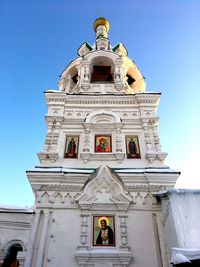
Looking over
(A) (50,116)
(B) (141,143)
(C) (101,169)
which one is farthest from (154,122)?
(A) (50,116)

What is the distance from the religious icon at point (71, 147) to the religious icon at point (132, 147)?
1.89 m

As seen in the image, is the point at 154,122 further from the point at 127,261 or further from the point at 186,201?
the point at 127,261

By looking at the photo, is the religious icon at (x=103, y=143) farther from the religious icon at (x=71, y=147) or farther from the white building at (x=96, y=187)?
the religious icon at (x=71, y=147)

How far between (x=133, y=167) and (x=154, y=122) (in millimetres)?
2489

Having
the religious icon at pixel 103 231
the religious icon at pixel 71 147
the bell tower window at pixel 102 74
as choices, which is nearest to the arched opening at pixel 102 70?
the bell tower window at pixel 102 74

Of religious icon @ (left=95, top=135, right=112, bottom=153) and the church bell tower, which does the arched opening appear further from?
religious icon @ (left=95, top=135, right=112, bottom=153)

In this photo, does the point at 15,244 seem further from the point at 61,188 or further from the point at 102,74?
the point at 102,74

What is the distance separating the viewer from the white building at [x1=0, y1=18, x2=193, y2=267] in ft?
21.5

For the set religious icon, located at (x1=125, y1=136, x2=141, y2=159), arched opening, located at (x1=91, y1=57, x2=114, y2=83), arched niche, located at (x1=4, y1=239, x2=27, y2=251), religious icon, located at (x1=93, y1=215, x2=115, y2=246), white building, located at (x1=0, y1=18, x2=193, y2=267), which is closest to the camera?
white building, located at (x1=0, y1=18, x2=193, y2=267)

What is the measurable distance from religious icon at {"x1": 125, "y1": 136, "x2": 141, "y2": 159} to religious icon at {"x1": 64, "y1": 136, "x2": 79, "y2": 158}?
1.89 m

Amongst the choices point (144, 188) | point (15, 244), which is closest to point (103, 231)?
point (144, 188)

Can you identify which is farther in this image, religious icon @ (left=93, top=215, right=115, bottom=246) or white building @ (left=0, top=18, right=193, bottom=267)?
religious icon @ (left=93, top=215, right=115, bottom=246)

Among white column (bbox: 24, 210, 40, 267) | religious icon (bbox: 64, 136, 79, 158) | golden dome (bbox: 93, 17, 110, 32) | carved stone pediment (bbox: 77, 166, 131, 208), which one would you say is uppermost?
golden dome (bbox: 93, 17, 110, 32)

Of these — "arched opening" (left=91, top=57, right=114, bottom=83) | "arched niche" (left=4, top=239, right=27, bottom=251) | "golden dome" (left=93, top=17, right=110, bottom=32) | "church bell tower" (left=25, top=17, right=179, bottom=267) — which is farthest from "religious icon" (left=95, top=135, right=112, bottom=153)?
"golden dome" (left=93, top=17, right=110, bottom=32)
